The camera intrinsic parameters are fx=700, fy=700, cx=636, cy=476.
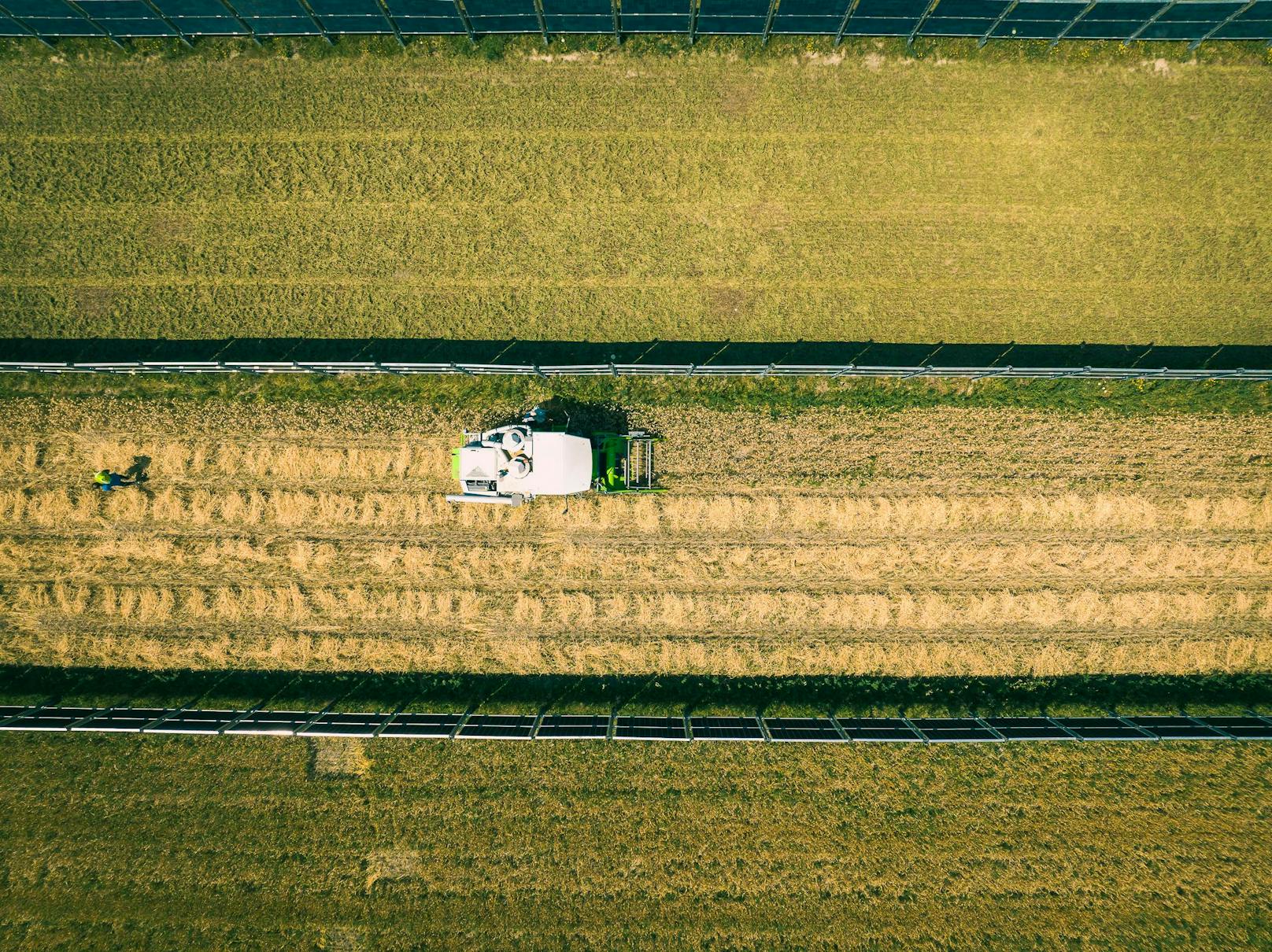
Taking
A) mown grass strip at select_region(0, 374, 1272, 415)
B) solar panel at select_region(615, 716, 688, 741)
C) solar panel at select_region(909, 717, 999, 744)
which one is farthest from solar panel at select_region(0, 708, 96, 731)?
solar panel at select_region(909, 717, 999, 744)

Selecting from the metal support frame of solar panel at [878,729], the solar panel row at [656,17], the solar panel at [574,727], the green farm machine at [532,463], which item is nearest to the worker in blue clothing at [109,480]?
the green farm machine at [532,463]

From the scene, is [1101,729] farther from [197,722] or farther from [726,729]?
[197,722]

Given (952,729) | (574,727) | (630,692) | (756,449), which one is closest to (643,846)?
(574,727)

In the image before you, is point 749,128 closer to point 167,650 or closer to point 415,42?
point 415,42

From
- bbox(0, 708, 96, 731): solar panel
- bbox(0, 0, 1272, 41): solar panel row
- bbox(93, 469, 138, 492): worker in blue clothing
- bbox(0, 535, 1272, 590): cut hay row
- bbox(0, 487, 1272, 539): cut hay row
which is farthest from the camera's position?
bbox(0, 535, 1272, 590): cut hay row

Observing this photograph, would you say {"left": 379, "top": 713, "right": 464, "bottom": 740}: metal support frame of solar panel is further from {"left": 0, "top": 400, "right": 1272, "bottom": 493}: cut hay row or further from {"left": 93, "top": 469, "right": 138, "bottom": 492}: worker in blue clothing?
{"left": 93, "top": 469, "right": 138, "bottom": 492}: worker in blue clothing

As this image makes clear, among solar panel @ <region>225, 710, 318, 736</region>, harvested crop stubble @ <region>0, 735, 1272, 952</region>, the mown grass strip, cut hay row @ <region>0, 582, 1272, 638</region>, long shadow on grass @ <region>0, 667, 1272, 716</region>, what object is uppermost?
the mown grass strip

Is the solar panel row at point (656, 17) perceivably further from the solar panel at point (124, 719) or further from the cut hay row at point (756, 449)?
the solar panel at point (124, 719)
